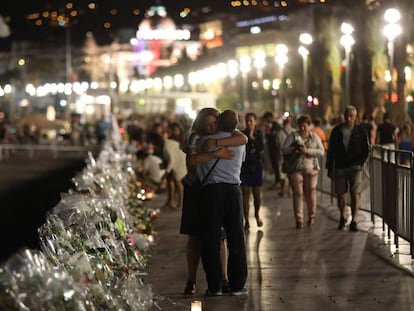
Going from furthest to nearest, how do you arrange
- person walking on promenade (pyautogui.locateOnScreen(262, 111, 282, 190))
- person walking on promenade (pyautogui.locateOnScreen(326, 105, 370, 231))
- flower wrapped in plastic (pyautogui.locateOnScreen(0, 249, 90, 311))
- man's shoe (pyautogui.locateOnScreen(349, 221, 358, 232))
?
1. person walking on promenade (pyautogui.locateOnScreen(262, 111, 282, 190))
2. man's shoe (pyautogui.locateOnScreen(349, 221, 358, 232))
3. person walking on promenade (pyautogui.locateOnScreen(326, 105, 370, 231))
4. flower wrapped in plastic (pyautogui.locateOnScreen(0, 249, 90, 311))

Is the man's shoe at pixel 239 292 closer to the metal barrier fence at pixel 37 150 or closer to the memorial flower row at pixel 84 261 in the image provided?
the memorial flower row at pixel 84 261

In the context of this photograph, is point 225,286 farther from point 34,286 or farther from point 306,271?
point 34,286

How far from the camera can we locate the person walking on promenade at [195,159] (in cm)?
1010

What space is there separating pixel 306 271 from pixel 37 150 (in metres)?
42.1

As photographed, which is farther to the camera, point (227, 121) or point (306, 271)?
point (306, 271)

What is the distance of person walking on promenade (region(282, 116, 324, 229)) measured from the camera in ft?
52.3

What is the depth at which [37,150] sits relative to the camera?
172 feet

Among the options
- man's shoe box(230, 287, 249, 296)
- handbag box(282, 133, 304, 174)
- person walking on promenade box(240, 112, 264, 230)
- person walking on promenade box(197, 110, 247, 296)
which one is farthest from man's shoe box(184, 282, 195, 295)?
handbag box(282, 133, 304, 174)

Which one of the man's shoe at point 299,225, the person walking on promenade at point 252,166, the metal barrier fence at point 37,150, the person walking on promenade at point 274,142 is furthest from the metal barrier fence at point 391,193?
the metal barrier fence at point 37,150

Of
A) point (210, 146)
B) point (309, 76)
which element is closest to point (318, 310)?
point (210, 146)

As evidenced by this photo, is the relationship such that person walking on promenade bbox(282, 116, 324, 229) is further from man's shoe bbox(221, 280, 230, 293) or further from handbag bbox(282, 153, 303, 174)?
man's shoe bbox(221, 280, 230, 293)

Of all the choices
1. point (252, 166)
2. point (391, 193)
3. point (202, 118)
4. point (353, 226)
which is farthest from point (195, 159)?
point (353, 226)

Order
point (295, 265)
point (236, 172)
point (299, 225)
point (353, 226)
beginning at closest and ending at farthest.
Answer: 1. point (236, 172)
2. point (295, 265)
3. point (353, 226)
4. point (299, 225)

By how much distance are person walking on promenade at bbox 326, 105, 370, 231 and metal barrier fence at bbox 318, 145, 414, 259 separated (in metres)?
0.32
